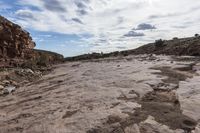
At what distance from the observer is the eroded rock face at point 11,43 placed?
56369 mm

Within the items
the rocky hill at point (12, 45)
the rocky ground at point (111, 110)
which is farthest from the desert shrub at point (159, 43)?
the rocky ground at point (111, 110)

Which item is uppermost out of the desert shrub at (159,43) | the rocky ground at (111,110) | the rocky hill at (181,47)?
the desert shrub at (159,43)

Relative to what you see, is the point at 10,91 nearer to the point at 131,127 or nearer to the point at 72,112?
the point at 72,112

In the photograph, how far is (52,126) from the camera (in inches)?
508

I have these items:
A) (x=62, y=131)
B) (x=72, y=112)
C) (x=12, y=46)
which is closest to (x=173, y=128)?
(x=62, y=131)

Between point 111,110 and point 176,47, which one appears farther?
point 176,47

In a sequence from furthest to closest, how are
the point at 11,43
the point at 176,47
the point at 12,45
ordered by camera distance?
the point at 176,47 < the point at 12,45 < the point at 11,43

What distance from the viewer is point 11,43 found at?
59.7 m

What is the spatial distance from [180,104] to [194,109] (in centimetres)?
124

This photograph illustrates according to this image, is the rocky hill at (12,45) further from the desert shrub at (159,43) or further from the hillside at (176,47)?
the desert shrub at (159,43)

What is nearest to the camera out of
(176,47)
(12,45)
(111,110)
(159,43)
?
(111,110)

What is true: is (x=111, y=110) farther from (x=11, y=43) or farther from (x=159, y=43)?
(x=159, y=43)

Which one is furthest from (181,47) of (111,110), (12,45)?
(111,110)

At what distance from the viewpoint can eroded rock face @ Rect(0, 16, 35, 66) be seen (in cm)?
5637
